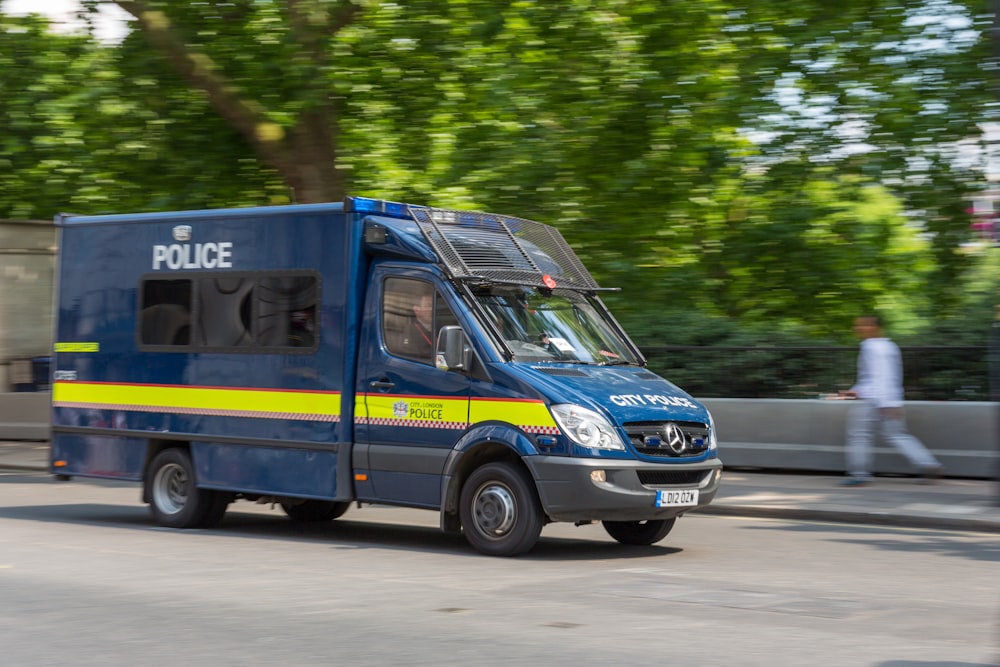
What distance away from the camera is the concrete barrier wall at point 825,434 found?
1552 cm

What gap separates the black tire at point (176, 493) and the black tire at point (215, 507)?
13 mm

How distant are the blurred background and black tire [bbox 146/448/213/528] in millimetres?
6869

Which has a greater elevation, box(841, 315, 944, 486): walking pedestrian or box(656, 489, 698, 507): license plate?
box(841, 315, 944, 486): walking pedestrian

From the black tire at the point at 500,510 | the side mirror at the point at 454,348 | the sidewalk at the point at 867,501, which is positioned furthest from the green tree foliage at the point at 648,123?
the black tire at the point at 500,510

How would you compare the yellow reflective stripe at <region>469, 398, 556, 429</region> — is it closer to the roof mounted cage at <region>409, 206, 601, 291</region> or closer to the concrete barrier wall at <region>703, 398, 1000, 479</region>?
the roof mounted cage at <region>409, 206, 601, 291</region>

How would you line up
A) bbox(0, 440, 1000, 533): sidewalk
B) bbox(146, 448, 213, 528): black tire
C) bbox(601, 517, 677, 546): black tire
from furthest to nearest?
bbox(0, 440, 1000, 533): sidewalk, bbox(146, 448, 213, 528): black tire, bbox(601, 517, 677, 546): black tire

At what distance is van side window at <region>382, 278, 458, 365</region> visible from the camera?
10609 millimetres

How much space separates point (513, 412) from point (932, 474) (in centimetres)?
725

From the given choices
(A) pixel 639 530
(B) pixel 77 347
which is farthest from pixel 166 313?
(A) pixel 639 530

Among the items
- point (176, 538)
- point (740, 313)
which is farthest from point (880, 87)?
point (176, 538)

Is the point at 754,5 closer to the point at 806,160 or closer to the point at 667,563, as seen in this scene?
the point at 806,160

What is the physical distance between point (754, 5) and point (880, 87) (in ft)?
6.27

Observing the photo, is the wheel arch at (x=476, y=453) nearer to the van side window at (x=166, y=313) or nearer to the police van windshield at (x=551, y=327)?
the police van windshield at (x=551, y=327)

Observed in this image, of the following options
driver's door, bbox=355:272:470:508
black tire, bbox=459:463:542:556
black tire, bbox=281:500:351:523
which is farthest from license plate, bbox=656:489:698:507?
black tire, bbox=281:500:351:523
